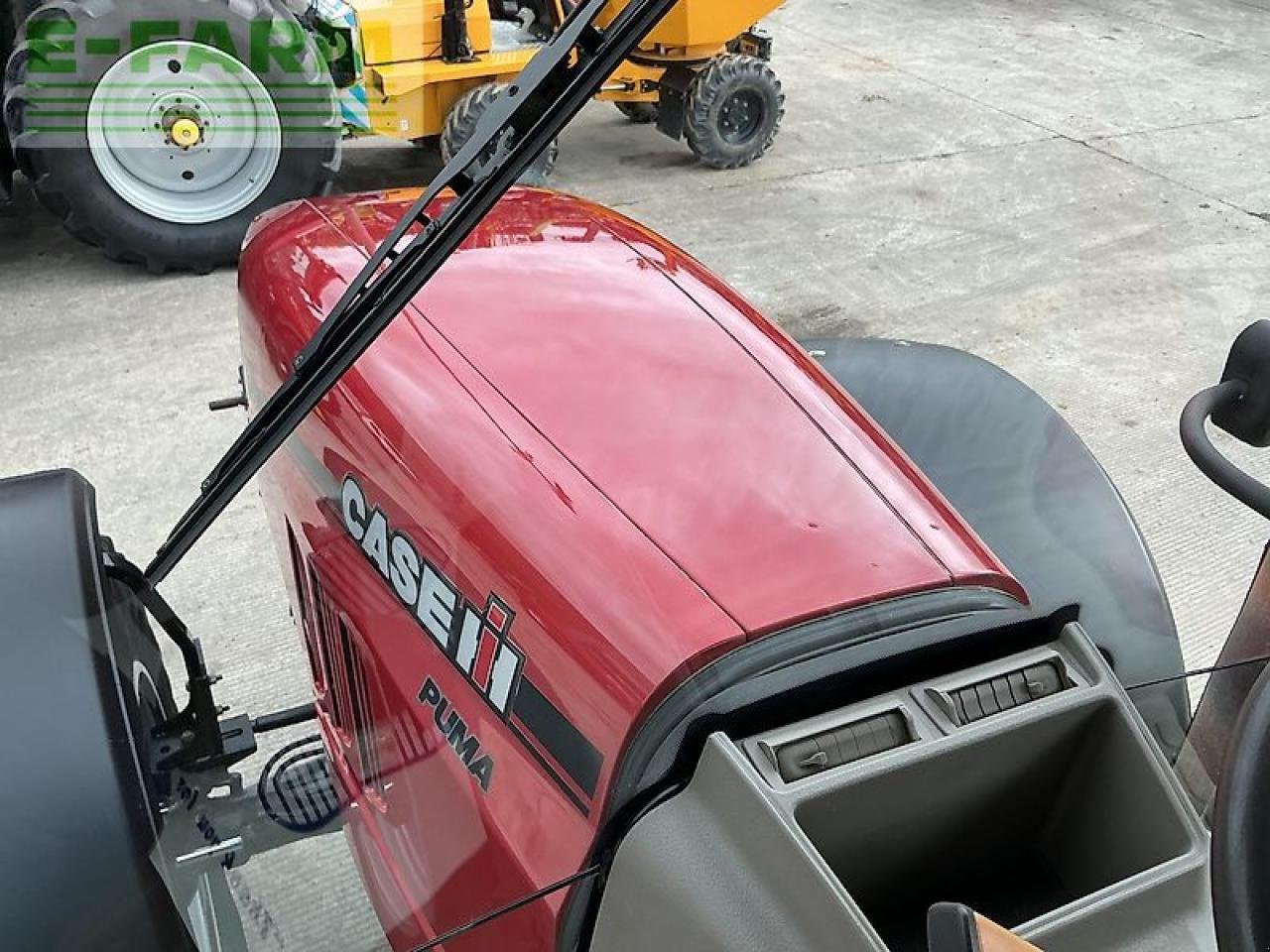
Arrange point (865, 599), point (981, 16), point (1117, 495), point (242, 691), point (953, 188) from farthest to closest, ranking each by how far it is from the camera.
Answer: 1. point (981, 16)
2. point (953, 188)
3. point (242, 691)
4. point (1117, 495)
5. point (865, 599)

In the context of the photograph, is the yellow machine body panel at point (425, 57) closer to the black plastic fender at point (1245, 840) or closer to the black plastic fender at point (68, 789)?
the black plastic fender at point (68, 789)

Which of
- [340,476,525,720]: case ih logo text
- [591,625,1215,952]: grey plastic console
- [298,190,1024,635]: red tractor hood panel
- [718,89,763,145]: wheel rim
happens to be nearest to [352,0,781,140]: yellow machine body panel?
[718,89,763,145]: wheel rim

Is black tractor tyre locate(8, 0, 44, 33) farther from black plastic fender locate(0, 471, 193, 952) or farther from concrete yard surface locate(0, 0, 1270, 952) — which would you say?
black plastic fender locate(0, 471, 193, 952)

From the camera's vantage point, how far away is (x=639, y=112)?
18.4ft

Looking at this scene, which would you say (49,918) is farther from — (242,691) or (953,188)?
(953,188)

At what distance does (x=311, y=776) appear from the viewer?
5.57 feet

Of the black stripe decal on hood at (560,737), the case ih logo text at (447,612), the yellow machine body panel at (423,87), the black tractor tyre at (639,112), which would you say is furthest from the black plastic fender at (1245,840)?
the black tractor tyre at (639,112)

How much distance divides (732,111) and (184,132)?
2166 mm

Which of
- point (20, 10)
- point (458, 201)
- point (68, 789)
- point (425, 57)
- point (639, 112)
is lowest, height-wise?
point (639, 112)

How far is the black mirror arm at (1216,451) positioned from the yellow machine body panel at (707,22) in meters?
3.94

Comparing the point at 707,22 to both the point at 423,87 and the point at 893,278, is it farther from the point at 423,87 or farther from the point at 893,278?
the point at 893,278

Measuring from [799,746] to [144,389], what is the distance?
9.50 ft

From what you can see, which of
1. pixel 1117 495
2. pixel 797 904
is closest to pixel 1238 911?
pixel 797 904

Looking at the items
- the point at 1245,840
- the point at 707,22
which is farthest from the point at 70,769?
the point at 707,22
